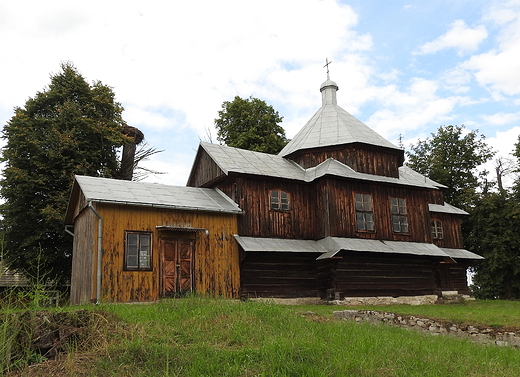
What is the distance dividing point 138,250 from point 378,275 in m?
9.98

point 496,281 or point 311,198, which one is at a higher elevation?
point 311,198

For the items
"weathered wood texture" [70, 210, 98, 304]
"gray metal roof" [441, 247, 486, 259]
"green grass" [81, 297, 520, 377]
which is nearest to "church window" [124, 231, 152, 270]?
"weathered wood texture" [70, 210, 98, 304]

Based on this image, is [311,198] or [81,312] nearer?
[81,312]

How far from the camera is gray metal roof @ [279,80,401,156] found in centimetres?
2224

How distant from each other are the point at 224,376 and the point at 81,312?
2.94 metres

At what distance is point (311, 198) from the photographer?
66.8ft

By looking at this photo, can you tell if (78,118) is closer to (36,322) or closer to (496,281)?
(36,322)

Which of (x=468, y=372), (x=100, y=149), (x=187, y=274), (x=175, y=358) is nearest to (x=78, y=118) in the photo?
(x=100, y=149)

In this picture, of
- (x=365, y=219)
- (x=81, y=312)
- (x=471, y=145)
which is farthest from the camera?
(x=471, y=145)

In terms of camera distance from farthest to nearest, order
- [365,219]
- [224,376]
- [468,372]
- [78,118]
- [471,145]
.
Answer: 1. [471,145]
2. [78,118]
3. [365,219]
4. [468,372]
5. [224,376]

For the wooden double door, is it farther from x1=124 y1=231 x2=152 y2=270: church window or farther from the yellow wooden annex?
x1=124 y1=231 x2=152 y2=270: church window

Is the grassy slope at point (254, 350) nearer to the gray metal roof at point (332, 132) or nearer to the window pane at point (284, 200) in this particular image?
the window pane at point (284, 200)

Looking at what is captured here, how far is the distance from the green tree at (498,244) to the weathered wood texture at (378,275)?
8120mm

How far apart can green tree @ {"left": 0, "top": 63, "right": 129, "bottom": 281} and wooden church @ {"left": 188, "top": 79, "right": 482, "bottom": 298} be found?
19.0 feet
